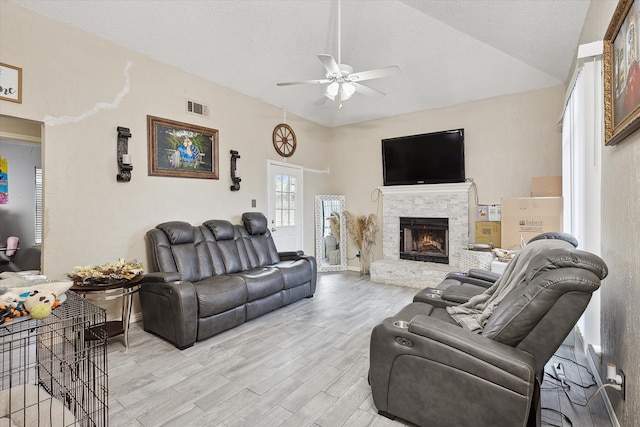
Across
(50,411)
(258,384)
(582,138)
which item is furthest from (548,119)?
(50,411)

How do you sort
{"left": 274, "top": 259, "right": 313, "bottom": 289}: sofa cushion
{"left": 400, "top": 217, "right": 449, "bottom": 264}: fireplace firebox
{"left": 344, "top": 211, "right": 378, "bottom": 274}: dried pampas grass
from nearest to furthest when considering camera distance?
1. {"left": 274, "top": 259, "right": 313, "bottom": 289}: sofa cushion
2. {"left": 400, "top": 217, "right": 449, "bottom": 264}: fireplace firebox
3. {"left": 344, "top": 211, "right": 378, "bottom": 274}: dried pampas grass

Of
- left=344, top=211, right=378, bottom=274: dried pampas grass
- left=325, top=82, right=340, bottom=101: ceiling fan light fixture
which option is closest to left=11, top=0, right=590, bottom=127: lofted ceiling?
left=325, top=82, right=340, bottom=101: ceiling fan light fixture

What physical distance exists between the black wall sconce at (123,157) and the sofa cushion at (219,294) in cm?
144

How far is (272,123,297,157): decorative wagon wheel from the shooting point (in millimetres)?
5125

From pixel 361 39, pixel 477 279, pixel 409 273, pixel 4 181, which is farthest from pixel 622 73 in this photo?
pixel 4 181

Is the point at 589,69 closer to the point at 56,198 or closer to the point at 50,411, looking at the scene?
the point at 50,411

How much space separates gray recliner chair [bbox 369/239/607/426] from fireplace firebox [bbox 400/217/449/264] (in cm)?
346

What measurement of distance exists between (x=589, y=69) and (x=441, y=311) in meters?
2.23

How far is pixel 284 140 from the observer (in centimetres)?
529

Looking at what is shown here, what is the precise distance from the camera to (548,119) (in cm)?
417

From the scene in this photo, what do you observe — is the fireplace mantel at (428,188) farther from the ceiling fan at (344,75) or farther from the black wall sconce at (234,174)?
the black wall sconce at (234,174)

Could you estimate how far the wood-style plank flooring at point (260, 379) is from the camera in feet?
5.99

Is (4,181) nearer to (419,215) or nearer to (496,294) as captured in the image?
(419,215)

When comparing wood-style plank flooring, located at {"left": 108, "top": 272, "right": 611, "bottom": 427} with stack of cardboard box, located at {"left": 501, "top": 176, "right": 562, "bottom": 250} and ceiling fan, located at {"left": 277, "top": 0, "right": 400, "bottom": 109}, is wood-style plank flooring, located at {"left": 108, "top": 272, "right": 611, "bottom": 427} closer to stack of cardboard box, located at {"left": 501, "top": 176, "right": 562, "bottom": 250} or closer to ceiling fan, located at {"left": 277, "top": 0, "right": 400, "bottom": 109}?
stack of cardboard box, located at {"left": 501, "top": 176, "right": 562, "bottom": 250}
